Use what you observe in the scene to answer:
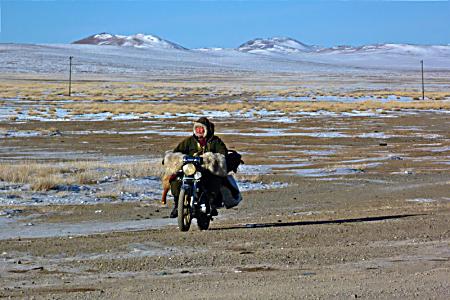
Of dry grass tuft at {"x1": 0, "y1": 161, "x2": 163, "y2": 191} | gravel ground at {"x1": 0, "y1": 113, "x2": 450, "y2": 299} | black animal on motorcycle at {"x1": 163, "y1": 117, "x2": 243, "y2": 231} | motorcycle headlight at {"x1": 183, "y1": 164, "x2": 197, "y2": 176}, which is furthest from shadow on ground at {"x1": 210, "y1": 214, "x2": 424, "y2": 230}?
dry grass tuft at {"x1": 0, "y1": 161, "x2": 163, "y2": 191}

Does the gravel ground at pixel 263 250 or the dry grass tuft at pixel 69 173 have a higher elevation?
the dry grass tuft at pixel 69 173

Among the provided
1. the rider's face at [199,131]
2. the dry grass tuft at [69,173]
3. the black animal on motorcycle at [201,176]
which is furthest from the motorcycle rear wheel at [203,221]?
the dry grass tuft at [69,173]

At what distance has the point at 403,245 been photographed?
32.6ft

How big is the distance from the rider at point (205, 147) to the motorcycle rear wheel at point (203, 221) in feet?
0.41

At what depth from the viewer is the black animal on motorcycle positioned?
437 inches

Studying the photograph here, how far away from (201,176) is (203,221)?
2.33 ft

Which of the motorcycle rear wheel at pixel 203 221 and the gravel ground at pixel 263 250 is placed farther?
the motorcycle rear wheel at pixel 203 221

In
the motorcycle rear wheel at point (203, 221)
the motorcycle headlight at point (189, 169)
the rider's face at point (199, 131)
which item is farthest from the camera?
the motorcycle rear wheel at point (203, 221)

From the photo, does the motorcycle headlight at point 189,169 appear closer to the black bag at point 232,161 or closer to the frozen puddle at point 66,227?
the black bag at point 232,161

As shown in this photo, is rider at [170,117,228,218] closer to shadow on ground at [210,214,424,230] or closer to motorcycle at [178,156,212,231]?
motorcycle at [178,156,212,231]

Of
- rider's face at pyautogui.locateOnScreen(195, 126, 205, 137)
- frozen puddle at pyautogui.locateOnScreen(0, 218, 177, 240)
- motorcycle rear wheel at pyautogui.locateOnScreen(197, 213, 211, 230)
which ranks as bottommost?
frozen puddle at pyautogui.locateOnScreen(0, 218, 177, 240)

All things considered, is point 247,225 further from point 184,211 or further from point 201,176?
point 201,176

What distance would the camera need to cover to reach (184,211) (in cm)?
1130

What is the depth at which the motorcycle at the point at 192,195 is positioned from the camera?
11.1 m
